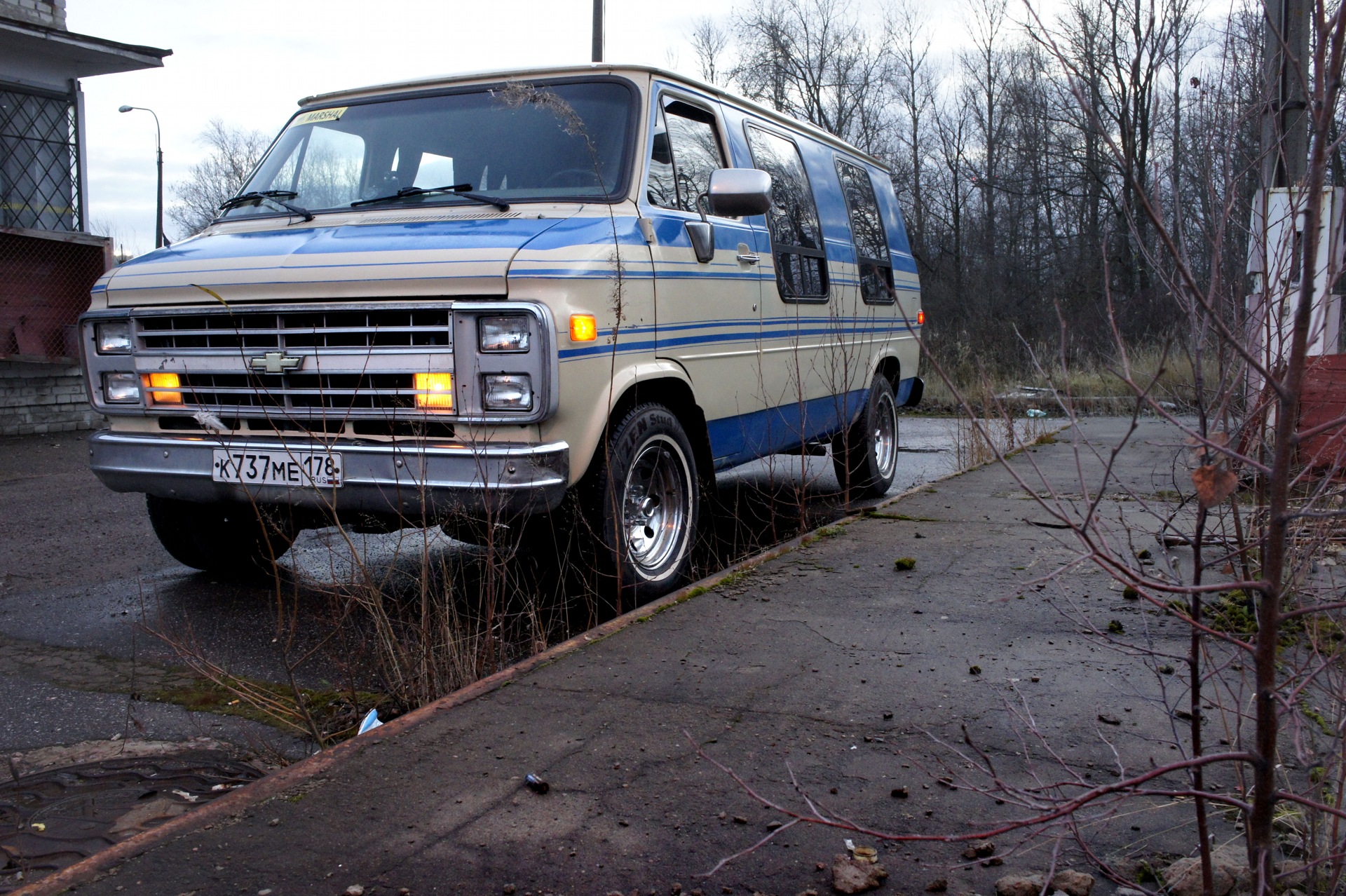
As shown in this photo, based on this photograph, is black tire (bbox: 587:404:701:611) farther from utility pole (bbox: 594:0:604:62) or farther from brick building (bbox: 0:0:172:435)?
utility pole (bbox: 594:0:604:62)

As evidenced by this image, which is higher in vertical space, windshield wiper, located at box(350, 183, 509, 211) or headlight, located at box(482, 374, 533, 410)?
windshield wiper, located at box(350, 183, 509, 211)

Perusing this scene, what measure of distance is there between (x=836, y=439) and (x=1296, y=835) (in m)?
4.92

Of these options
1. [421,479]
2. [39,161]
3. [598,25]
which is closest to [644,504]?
[421,479]

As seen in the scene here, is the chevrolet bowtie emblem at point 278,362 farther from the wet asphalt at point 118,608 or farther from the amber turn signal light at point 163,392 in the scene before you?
the wet asphalt at point 118,608

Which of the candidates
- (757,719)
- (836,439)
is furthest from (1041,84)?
(757,719)

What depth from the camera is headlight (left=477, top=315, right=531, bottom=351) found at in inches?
147

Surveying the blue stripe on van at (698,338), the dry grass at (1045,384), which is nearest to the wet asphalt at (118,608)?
the blue stripe on van at (698,338)

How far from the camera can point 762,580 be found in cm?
444

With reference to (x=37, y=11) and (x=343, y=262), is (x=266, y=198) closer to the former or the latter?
(x=343, y=262)

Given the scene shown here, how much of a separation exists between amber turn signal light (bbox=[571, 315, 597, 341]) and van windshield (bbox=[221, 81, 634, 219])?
754mm

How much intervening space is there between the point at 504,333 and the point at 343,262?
724mm

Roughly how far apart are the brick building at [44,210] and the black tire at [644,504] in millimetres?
9359

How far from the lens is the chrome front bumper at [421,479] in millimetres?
3723

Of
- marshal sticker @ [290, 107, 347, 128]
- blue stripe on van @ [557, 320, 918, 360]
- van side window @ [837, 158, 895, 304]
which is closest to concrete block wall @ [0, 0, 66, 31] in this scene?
marshal sticker @ [290, 107, 347, 128]
